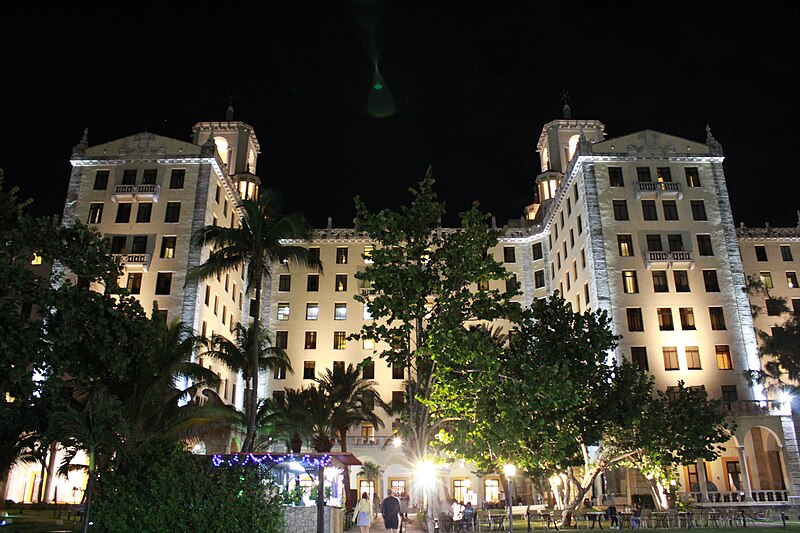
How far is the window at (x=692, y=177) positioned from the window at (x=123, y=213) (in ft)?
134

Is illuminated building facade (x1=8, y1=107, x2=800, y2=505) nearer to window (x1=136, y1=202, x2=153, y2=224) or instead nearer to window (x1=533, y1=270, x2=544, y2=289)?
window (x1=136, y1=202, x2=153, y2=224)

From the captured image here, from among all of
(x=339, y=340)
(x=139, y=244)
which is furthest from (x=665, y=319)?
(x=139, y=244)

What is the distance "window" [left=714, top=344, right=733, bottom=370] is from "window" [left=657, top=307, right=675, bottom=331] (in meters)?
3.22

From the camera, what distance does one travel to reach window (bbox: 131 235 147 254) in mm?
47938

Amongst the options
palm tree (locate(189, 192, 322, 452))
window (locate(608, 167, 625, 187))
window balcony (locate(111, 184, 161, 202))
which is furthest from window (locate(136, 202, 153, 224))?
window (locate(608, 167, 625, 187))

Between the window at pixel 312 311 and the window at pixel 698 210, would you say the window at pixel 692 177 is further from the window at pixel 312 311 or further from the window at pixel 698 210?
the window at pixel 312 311

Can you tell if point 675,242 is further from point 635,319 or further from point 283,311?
point 283,311

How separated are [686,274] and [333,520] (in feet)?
114

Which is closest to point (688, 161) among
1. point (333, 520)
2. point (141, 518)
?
point (333, 520)

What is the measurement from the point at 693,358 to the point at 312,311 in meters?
30.6

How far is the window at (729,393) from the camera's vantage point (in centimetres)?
4378

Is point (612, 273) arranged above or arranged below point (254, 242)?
above

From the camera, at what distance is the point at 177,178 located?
50406 mm

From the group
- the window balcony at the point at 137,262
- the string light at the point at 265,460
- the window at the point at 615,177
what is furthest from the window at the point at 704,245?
the window balcony at the point at 137,262
